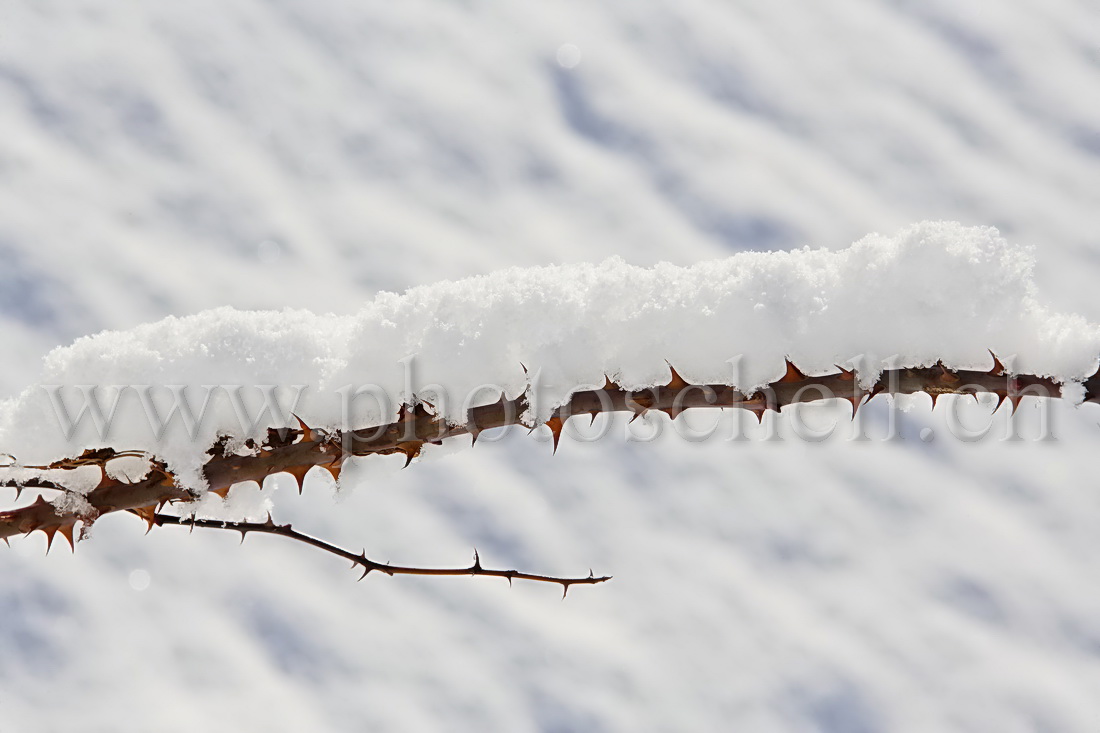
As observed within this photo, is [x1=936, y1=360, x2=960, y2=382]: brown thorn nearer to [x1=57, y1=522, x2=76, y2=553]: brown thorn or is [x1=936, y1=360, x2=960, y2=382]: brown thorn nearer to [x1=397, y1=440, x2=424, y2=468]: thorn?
[x1=397, y1=440, x2=424, y2=468]: thorn

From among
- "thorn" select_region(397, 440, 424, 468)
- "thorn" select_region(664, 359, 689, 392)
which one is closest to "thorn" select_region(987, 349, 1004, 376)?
"thorn" select_region(664, 359, 689, 392)

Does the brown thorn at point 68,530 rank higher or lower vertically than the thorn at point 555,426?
lower

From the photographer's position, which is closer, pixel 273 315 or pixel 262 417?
pixel 262 417

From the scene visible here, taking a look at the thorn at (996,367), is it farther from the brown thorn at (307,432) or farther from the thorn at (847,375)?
the brown thorn at (307,432)

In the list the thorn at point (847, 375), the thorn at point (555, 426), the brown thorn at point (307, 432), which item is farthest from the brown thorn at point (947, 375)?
the brown thorn at point (307, 432)

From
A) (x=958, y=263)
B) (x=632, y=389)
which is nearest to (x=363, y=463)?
(x=632, y=389)

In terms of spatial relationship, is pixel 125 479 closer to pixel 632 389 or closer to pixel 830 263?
pixel 632 389

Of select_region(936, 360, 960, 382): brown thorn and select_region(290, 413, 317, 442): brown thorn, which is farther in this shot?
select_region(290, 413, 317, 442): brown thorn
